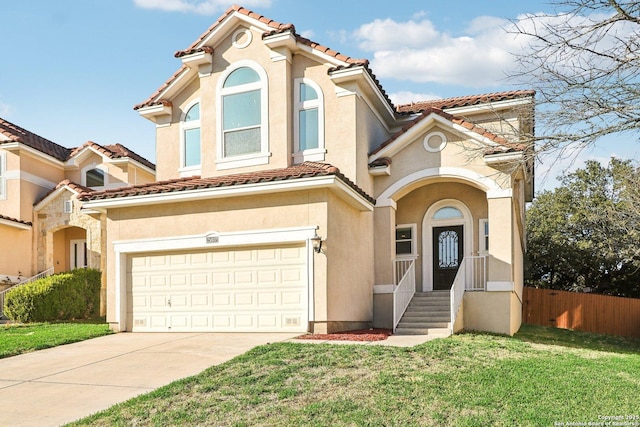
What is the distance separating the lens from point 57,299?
20031 mm

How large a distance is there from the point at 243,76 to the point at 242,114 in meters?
1.07

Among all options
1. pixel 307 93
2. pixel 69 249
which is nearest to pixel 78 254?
pixel 69 249

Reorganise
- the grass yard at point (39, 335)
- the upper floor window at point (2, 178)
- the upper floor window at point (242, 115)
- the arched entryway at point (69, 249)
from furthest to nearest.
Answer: the arched entryway at point (69, 249), the upper floor window at point (2, 178), the upper floor window at point (242, 115), the grass yard at point (39, 335)

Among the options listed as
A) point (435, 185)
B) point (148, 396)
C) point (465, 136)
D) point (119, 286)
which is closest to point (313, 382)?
point (148, 396)

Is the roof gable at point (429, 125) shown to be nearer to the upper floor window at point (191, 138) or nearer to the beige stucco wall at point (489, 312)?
the beige stucco wall at point (489, 312)

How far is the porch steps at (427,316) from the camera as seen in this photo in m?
15.1

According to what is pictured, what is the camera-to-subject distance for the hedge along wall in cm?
1958

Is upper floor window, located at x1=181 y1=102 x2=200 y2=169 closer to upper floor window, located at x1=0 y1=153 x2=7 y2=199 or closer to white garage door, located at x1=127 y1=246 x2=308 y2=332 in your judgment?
white garage door, located at x1=127 y1=246 x2=308 y2=332

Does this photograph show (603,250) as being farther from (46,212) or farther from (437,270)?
(46,212)

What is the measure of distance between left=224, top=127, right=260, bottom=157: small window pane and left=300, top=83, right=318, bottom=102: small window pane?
1498 mm

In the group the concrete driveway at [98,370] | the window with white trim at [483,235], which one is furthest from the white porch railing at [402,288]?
the concrete driveway at [98,370]

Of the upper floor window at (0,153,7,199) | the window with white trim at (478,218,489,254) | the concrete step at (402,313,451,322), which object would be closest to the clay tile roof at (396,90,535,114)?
the window with white trim at (478,218,489,254)

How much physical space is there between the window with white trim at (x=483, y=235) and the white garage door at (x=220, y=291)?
6.38 meters

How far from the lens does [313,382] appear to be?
8977mm
